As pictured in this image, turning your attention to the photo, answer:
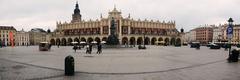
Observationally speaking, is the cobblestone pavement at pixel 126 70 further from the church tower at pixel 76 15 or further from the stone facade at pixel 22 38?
the stone facade at pixel 22 38

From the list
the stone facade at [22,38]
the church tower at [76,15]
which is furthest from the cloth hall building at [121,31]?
the stone facade at [22,38]

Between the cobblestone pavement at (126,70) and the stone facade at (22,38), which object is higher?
the stone facade at (22,38)

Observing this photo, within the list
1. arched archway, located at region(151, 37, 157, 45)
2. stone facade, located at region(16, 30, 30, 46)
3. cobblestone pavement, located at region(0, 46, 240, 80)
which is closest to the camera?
cobblestone pavement, located at region(0, 46, 240, 80)

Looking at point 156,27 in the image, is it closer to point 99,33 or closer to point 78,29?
point 99,33

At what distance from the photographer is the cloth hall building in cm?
10925

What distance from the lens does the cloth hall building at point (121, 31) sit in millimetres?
109250

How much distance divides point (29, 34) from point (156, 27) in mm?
96349

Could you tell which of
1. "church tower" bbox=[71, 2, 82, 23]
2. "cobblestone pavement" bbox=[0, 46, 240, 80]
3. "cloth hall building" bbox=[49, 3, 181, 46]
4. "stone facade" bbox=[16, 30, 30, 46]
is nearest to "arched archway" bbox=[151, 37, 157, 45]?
"cloth hall building" bbox=[49, 3, 181, 46]

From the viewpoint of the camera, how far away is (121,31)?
110562 mm

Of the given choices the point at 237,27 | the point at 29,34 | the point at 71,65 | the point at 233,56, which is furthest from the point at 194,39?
the point at 71,65

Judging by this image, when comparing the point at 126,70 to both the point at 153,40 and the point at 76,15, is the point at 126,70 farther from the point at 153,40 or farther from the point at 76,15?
the point at 76,15

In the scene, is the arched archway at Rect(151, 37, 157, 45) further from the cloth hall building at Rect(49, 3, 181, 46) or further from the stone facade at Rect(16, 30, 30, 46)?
the stone facade at Rect(16, 30, 30, 46)

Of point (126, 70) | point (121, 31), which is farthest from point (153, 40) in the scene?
point (126, 70)

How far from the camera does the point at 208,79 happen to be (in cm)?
1064
